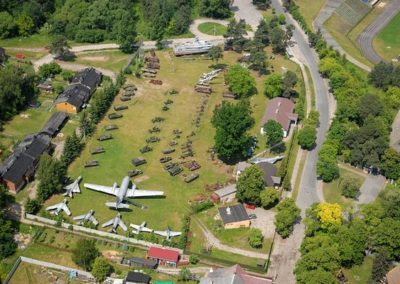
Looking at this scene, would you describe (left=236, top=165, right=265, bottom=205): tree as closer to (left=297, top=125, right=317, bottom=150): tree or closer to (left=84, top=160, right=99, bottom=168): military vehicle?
(left=297, top=125, right=317, bottom=150): tree

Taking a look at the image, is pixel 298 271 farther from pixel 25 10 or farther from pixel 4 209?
pixel 25 10

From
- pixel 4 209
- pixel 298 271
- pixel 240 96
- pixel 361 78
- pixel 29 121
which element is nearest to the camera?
pixel 298 271

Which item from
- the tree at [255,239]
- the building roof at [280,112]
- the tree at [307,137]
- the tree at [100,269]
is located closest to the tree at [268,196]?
the tree at [255,239]

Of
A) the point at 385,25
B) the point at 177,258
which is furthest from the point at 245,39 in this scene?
the point at 177,258

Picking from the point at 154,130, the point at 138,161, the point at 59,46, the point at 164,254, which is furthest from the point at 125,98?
the point at 164,254

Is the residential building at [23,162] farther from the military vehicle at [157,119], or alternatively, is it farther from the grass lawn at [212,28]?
the grass lawn at [212,28]

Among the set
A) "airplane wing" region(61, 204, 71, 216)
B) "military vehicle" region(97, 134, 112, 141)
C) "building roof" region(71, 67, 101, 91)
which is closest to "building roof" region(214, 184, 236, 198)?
"airplane wing" region(61, 204, 71, 216)
